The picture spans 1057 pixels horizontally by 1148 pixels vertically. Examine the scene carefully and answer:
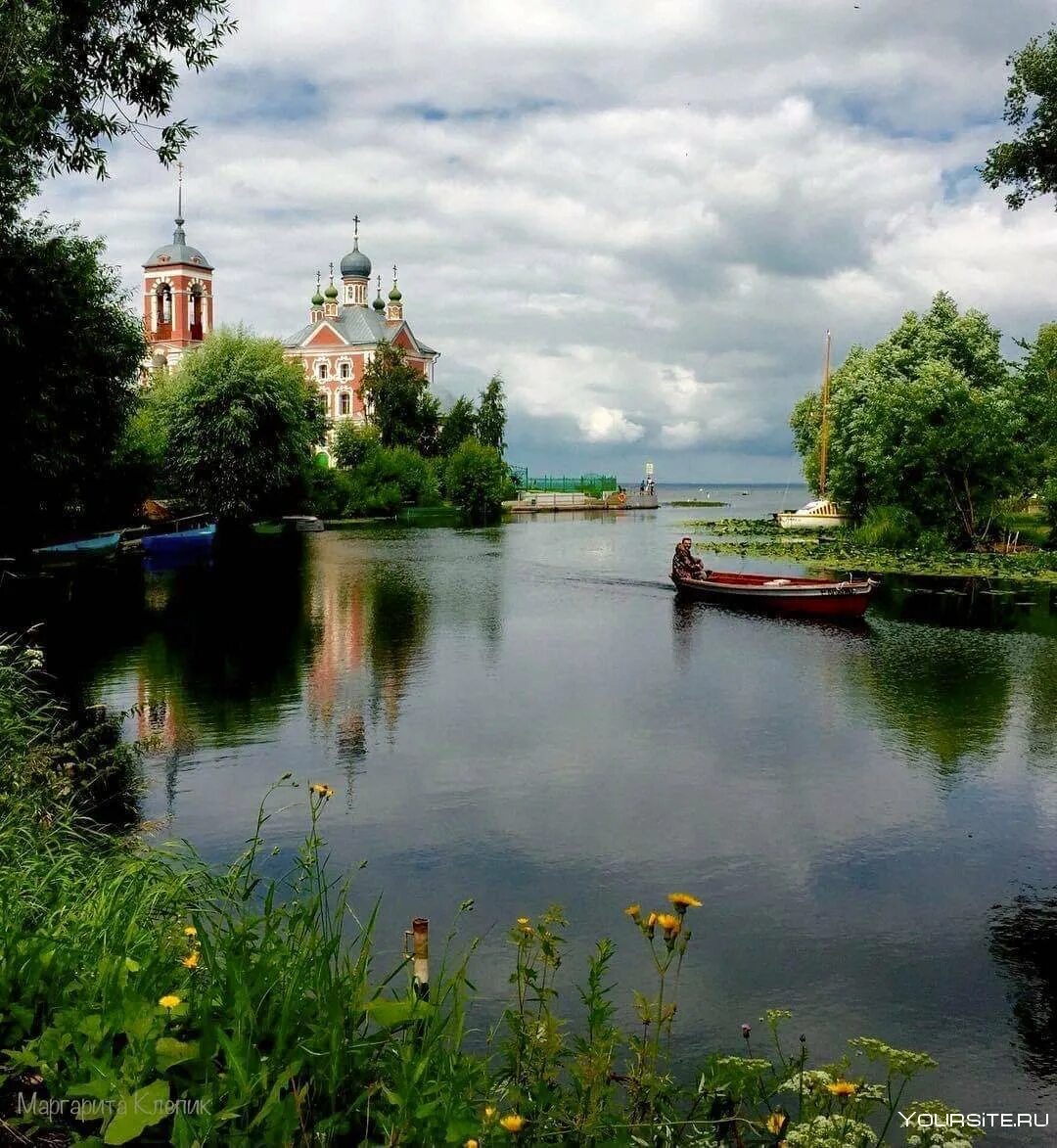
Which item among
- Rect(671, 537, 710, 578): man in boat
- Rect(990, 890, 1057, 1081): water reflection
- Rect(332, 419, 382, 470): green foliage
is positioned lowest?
Rect(990, 890, 1057, 1081): water reflection

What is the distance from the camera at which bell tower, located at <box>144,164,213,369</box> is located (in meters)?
84.3

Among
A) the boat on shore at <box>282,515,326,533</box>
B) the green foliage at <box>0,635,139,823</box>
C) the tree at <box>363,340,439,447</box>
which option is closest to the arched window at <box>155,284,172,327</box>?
the tree at <box>363,340,439,447</box>

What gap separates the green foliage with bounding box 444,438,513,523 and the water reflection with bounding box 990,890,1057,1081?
65.2 m

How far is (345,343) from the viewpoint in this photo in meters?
91.4

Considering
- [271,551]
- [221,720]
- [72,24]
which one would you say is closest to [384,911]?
[221,720]

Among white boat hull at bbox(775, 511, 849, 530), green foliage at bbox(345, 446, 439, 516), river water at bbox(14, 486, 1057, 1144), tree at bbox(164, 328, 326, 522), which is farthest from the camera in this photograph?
green foliage at bbox(345, 446, 439, 516)

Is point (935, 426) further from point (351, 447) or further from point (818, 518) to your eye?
point (351, 447)

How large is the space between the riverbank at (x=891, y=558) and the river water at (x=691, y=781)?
9.47m

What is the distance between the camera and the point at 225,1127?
366 cm

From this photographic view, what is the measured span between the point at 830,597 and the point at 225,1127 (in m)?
22.6

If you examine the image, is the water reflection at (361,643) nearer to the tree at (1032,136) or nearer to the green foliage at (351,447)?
the tree at (1032,136)

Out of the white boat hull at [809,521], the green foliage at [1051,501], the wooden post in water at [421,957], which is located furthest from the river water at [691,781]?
the white boat hull at [809,521]

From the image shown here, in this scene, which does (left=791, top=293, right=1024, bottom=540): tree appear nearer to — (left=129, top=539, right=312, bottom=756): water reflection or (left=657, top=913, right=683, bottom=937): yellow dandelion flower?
(left=129, top=539, right=312, bottom=756): water reflection

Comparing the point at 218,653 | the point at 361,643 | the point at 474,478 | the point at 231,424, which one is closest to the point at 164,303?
the point at 474,478
